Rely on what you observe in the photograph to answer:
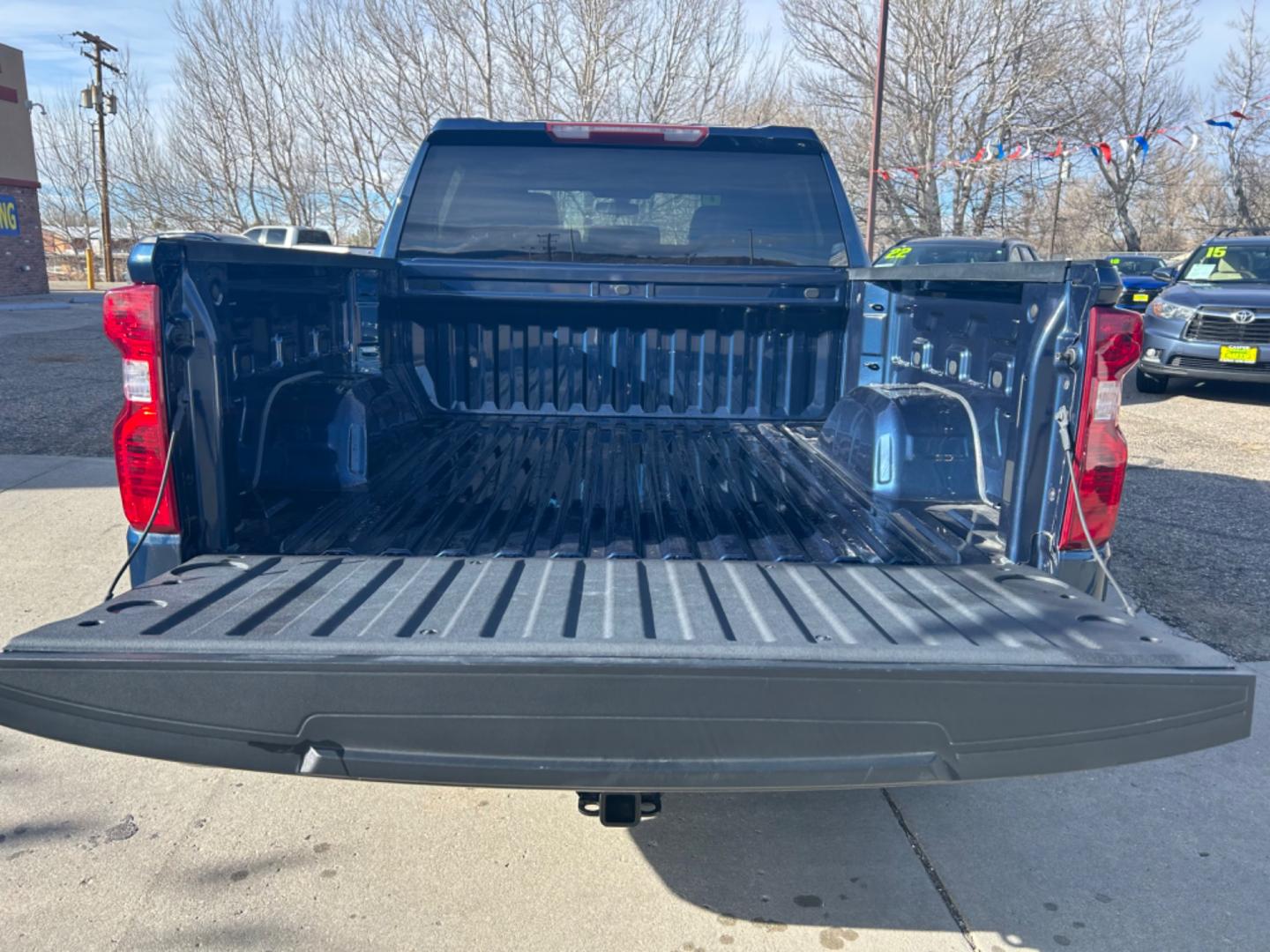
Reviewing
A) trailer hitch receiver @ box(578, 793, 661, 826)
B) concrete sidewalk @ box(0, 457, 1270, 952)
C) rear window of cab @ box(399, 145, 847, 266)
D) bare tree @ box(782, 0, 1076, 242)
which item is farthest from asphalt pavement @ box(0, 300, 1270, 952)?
bare tree @ box(782, 0, 1076, 242)

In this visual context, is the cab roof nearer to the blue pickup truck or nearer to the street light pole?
the blue pickup truck

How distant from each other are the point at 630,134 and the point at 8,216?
31168 millimetres

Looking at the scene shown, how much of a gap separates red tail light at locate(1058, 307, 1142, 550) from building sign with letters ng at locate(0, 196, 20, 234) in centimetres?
3304

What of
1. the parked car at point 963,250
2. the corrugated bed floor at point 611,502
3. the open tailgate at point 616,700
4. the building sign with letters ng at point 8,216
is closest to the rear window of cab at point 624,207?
the corrugated bed floor at point 611,502

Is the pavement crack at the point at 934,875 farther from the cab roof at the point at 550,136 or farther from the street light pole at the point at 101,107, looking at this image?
the street light pole at the point at 101,107

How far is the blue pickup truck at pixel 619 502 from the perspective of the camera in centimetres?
190

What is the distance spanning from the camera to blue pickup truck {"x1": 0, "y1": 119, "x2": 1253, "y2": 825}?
190 cm

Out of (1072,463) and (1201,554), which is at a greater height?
(1072,463)

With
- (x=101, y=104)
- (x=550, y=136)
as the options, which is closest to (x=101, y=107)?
(x=101, y=104)

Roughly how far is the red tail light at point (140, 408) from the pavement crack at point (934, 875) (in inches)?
90.4

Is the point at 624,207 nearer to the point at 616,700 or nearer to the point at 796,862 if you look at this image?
the point at 796,862

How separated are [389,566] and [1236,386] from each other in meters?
13.2

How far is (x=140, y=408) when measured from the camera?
2.47 meters

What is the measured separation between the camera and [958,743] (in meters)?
1.93
